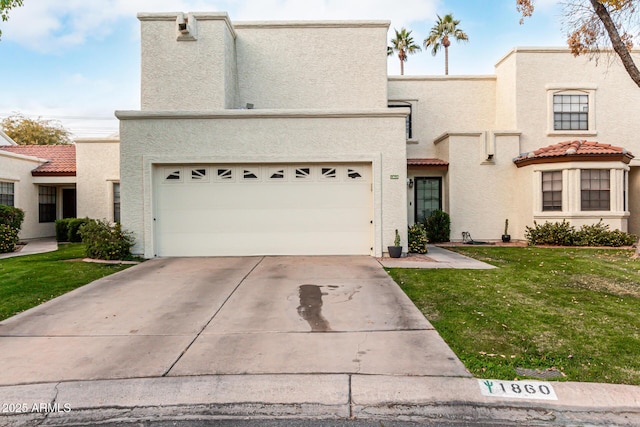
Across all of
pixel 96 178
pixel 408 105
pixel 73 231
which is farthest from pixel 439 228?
pixel 96 178

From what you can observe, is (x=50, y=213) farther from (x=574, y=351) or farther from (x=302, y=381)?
(x=574, y=351)

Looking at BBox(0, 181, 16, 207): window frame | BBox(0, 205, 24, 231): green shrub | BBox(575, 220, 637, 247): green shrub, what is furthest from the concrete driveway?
BBox(0, 181, 16, 207): window frame

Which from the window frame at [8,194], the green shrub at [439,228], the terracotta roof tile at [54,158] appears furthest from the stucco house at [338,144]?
the window frame at [8,194]

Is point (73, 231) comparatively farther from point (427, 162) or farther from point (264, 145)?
point (427, 162)

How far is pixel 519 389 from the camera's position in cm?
351

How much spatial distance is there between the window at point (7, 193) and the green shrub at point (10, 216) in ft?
10.7

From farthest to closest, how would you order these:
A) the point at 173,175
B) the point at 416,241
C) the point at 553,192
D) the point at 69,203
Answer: the point at 69,203 < the point at 553,192 < the point at 416,241 < the point at 173,175

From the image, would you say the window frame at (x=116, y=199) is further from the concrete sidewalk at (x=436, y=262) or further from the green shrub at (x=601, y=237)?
the green shrub at (x=601, y=237)

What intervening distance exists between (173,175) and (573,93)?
50.1 ft

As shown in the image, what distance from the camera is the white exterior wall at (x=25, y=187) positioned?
15812mm

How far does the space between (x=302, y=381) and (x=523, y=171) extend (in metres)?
14.0

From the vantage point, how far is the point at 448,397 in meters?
3.43

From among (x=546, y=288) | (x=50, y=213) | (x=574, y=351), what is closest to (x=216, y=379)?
(x=574, y=351)

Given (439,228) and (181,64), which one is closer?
(181,64)
